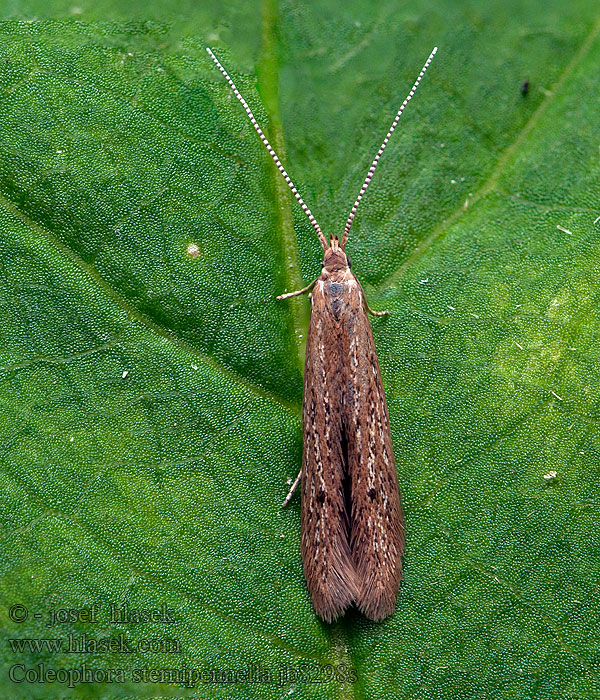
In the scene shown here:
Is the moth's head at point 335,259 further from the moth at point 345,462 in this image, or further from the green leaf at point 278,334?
the green leaf at point 278,334

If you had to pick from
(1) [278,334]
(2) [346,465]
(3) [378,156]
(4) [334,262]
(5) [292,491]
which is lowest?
(5) [292,491]

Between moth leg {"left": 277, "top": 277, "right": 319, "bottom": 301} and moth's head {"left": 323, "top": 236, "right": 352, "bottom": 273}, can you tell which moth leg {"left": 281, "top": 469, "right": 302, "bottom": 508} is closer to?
moth leg {"left": 277, "top": 277, "right": 319, "bottom": 301}

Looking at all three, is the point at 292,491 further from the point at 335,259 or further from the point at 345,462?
the point at 335,259

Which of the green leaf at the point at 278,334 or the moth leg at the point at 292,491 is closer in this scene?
the green leaf at the point at 278,334

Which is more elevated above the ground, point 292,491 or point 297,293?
point 297,293

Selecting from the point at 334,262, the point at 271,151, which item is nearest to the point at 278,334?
the point at 334,262

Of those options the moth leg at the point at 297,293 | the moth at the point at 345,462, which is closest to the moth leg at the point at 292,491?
the moth at the point at 345,462

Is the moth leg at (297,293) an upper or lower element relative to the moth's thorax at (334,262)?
lower

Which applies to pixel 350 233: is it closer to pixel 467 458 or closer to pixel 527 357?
pixel 527 357

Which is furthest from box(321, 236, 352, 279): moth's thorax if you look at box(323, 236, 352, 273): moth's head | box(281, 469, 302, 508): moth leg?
box(281, 469, 302, 508): moth leg
